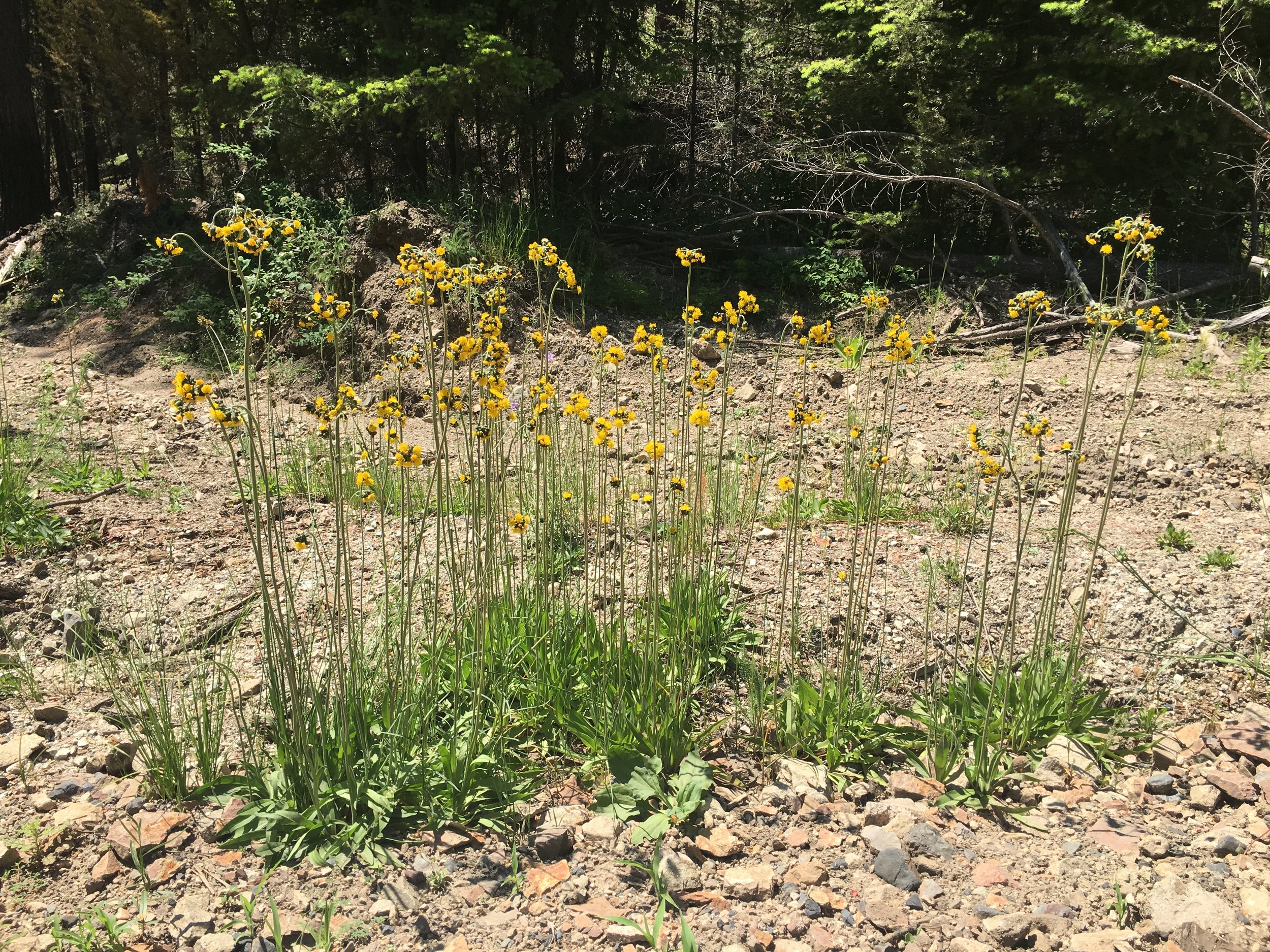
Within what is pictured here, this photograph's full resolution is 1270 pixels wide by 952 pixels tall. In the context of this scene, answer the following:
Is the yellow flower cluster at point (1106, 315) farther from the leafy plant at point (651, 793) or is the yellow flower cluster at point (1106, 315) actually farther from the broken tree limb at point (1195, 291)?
the broken tree limb at point (1195, 291)

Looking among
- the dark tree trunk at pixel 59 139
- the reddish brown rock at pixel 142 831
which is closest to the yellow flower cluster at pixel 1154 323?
the reddish brown rock at pixel 142 831

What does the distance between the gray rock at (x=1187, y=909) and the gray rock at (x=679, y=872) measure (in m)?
1.07

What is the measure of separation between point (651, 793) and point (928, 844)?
2.41ft

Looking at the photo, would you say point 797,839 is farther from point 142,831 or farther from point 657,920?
point 142,831

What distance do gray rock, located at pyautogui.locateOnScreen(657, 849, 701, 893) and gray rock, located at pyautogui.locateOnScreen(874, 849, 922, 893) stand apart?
457mm

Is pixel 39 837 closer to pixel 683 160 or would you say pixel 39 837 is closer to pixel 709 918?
pixel 709 918

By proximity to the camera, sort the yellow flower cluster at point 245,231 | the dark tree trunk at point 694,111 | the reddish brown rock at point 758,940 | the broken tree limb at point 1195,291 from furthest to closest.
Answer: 1. the dark tree trunk at point 694,111
2. the broken tree limb at point 1195,291
3. the reddish brown rock at point 758,940
4. the yellow flower cluster at point 245,231

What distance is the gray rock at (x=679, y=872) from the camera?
2242 millimetres

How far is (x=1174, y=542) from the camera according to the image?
4.02 meters

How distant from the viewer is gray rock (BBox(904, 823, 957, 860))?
2.36 metres

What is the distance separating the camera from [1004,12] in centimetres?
821

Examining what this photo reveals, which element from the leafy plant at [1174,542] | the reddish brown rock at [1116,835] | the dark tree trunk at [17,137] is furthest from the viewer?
the dark tree trunk at [17,137]

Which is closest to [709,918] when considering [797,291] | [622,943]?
[622,943]

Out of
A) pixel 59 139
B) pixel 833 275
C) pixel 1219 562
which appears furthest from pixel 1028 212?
pixel 59 139
